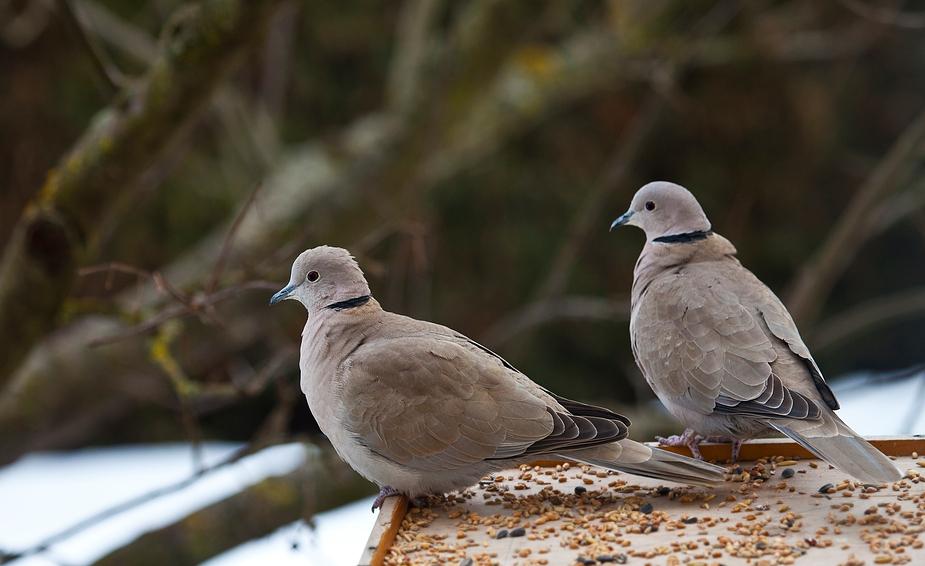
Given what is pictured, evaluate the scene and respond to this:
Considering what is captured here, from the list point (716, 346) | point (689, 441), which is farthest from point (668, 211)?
point (689, 441)

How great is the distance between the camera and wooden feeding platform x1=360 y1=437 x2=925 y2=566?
5.69 feet

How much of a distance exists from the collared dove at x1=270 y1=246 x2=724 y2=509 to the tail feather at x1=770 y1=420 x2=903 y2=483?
0.70 ft

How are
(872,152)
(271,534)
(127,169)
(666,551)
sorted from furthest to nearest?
(872,152)
(271,534)
(127,169)
(666,551)

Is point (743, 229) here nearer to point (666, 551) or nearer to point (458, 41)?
point (458, 41)

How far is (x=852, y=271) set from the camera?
691cm

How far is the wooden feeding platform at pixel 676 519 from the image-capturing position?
1.74 meters

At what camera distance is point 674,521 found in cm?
192

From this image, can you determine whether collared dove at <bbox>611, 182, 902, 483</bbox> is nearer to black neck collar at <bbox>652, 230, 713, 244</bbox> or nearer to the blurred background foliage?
black neck collar at <bbox>652, 230, 713, 244</bbox>

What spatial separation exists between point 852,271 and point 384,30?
421 cm

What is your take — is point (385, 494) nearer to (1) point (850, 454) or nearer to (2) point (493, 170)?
(1) point (850, 454)

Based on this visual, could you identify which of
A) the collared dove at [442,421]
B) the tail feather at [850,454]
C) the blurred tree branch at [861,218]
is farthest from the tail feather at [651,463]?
the blurred tree branch at [861,218]

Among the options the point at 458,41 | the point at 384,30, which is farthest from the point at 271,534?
the point at 384,30

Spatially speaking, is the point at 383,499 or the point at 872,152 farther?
the point at 872,152

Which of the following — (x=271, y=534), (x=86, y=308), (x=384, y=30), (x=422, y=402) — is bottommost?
(x=271, y=534)
